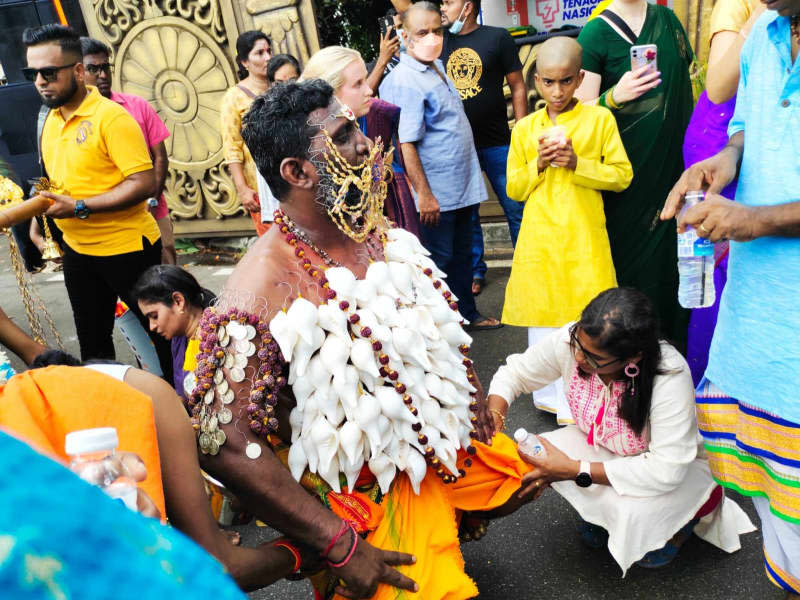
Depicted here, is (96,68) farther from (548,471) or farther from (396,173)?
(548,471)

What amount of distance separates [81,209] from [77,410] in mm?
2498

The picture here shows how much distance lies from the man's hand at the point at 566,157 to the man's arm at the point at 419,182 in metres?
1.09

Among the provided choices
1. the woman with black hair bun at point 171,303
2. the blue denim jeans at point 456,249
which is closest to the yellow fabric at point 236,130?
the blue denim jeans at point 456,249

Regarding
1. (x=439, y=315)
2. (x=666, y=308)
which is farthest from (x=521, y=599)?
(x=666, y=308)

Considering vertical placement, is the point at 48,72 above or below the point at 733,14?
above

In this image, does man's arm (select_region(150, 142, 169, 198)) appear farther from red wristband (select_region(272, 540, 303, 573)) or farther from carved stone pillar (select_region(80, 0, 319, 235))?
red wristband (select_region(272, 540, 303, 573))

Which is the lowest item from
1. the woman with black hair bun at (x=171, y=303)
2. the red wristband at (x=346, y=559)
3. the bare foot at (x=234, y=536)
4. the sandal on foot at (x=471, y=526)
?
the bare foot at (x=234, y=536)

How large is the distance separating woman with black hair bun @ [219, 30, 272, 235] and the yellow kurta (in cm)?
166

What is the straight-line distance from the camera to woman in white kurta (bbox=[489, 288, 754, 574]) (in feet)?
7.41

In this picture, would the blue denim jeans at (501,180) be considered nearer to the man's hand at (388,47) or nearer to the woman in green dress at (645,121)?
the man's hand at (388,47)

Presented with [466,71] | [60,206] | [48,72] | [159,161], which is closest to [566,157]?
[466,71]

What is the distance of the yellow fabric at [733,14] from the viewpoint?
8.28 ft

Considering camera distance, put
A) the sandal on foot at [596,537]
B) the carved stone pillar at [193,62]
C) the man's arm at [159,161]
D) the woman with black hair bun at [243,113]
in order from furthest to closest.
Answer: the carved stone pillar at [193,62] → the man's arm at [159,161] → the woman with black hair bun at [243,113] → the sandal on foot at [596,537]

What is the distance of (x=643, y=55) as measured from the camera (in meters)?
3.30
